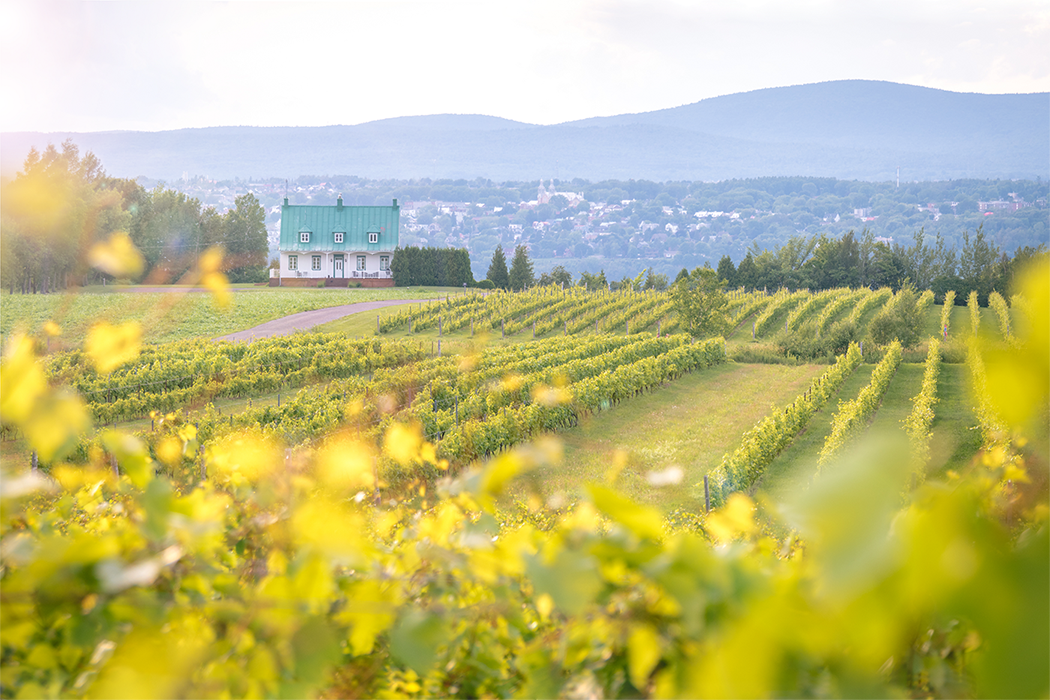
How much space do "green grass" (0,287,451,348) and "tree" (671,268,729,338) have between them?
18.7m

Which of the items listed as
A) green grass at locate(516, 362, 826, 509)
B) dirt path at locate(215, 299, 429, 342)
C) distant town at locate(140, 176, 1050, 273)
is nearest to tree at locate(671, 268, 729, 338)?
green grass at locate(516, 362, 826, 509)

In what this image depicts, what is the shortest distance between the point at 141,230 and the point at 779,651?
57604 mm

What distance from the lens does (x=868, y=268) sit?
5681 cm

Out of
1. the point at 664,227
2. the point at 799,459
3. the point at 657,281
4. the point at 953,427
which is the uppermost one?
the point at 664,227

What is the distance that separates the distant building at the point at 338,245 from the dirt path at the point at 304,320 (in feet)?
41.7

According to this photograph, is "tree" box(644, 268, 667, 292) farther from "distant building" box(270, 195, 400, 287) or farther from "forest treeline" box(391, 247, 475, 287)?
"distant building" box(270, 195, 400, 287)

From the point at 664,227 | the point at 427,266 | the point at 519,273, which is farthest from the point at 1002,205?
the point at 427,266

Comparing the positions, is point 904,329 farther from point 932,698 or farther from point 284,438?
point 932,698

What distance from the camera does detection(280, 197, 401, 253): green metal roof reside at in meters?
53.8

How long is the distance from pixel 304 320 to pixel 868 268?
147ft

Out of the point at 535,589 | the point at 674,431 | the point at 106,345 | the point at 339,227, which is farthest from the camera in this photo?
the point at 339,227

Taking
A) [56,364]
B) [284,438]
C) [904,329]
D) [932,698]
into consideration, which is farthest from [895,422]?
[56,364]

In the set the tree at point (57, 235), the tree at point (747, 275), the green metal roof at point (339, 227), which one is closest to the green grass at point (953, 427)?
the tree at point (747, 275)

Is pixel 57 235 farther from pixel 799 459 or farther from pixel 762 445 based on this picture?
pixel 799 459
